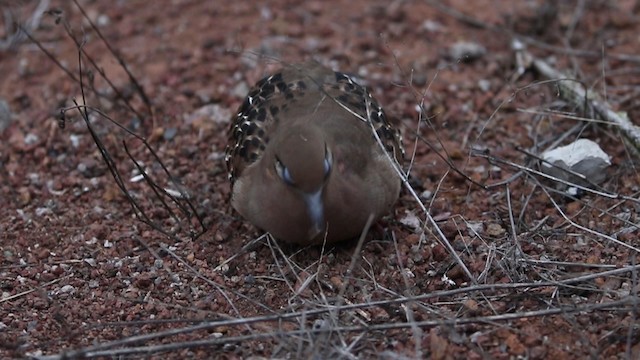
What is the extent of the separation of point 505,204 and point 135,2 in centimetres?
404

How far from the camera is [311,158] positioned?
4910mm

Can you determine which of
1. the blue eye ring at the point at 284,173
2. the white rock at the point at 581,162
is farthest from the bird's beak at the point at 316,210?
the white rock at the point at 581,162

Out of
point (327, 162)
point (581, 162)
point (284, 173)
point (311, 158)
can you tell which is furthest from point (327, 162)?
point (581, 162)

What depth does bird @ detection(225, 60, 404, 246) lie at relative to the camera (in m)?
5.02

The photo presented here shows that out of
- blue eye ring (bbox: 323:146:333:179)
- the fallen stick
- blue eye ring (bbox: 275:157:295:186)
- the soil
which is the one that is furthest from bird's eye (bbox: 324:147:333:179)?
the fallen stick

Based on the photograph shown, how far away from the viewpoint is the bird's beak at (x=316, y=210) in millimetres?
5008

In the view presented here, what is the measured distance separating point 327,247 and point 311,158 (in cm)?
76

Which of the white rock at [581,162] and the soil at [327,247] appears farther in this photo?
the white rock at [581,162]

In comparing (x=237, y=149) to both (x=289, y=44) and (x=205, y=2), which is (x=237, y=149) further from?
(x=205, y=2)

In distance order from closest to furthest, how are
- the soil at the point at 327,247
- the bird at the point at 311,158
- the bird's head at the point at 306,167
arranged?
1. the soil at the point at 327,247
2. the bird's head at the point at 306,167
3. the bird at the point at 311,158

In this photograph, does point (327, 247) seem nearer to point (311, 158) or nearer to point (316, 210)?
point (316, 210)

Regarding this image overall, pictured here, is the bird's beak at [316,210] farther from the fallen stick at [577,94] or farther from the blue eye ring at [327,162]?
the fallen stick at [577,94]

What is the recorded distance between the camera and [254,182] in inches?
212

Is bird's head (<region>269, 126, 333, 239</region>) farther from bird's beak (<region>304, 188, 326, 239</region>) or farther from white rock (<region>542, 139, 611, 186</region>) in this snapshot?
white rock (<region>542, 139, 611, 186</region>)
